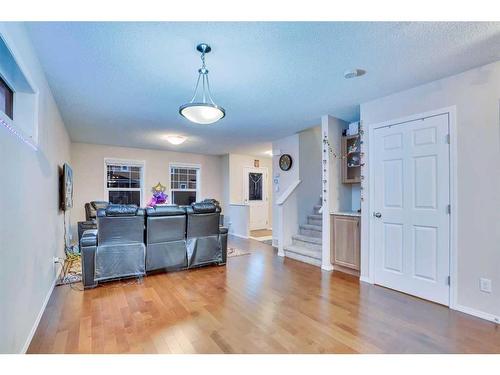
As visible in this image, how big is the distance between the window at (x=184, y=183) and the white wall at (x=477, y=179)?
639 centimetres

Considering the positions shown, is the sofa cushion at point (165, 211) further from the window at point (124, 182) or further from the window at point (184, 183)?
the window at point (184, 183)

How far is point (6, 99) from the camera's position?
194 cm

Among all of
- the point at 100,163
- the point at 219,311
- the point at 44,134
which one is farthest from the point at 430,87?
the point at 100,163

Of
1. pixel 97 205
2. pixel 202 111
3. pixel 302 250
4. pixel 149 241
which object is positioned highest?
pixel 202 111

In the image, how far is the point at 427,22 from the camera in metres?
1.80

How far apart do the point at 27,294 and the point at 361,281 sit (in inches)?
142

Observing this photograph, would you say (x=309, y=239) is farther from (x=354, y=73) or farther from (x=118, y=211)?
(x=118, y=211)

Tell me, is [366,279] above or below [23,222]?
below

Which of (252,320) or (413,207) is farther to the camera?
(413,207)

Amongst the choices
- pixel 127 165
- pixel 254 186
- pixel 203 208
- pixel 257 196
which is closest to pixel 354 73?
pixel 203 208

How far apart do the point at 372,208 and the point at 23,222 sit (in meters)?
3.64

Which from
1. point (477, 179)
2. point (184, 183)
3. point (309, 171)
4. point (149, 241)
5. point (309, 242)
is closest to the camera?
point (477, 179)

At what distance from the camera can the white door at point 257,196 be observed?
7.88 m
